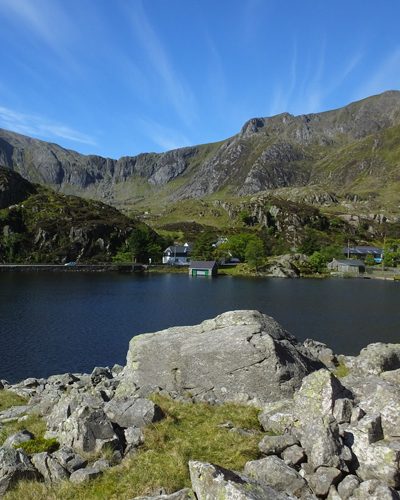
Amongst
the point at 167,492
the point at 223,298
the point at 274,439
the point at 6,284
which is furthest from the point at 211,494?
the point at 6,284

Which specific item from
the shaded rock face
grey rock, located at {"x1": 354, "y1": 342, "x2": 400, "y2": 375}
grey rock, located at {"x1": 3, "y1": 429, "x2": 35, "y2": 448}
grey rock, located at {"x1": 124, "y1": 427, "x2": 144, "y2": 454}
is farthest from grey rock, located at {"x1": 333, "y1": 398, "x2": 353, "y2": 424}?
grey rock, located at {"x1": 354, "y1": 342, "x2": 400, "y2": 375}

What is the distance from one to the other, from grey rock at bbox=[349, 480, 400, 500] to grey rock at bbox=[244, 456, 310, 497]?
4.78 feet

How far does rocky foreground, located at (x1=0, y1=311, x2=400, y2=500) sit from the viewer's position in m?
12.7

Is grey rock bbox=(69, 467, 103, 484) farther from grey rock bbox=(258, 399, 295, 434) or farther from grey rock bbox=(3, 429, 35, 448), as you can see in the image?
grey rock bbox=(258, 399, 295, 434)

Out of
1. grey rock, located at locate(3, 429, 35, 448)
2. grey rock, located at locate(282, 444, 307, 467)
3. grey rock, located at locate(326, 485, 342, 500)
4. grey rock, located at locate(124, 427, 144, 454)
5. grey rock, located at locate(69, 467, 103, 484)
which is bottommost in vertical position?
grey rock, located at locate(3, 429, 35, 448)

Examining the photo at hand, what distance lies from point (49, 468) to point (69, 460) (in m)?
0.70

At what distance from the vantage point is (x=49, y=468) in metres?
14.9

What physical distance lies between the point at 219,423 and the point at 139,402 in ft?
11.9

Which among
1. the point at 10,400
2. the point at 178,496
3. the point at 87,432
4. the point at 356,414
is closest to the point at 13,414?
the point at 10,400

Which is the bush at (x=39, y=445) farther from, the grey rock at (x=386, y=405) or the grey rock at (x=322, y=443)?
the grey rock at (x=386, y=405)

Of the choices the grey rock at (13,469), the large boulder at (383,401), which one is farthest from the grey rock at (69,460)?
the large boulder at (383,401)

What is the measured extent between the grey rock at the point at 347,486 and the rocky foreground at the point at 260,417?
1.2 inches

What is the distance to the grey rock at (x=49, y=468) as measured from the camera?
47.8 ft

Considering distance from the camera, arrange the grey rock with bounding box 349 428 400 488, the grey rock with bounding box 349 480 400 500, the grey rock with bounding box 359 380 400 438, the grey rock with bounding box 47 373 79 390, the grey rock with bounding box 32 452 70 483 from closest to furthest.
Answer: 1. the grey rock with bounding box 349 480 400 500
2. the grey rock with bounding box 349 428 400 488
3. the grey rock with bounding box 32 452 70 483
4. the grey rock with bounding box 359 380 400 438
5. the grey rock with bounding box 47 373 79 390
